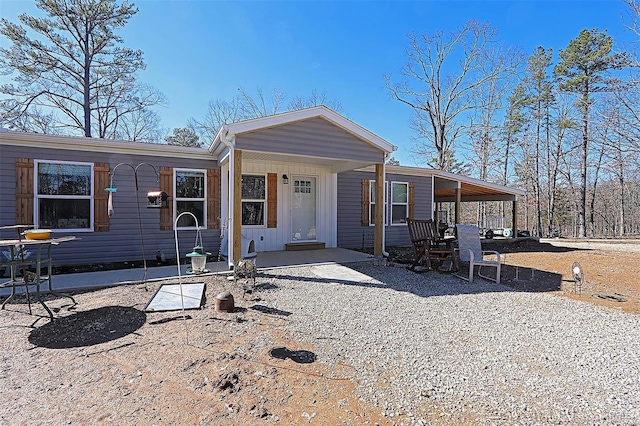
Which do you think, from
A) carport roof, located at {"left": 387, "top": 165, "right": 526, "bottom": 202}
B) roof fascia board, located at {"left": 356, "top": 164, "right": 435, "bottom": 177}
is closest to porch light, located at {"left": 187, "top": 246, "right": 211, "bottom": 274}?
roof fascia board, located at {"left": 356, "top": 164, "right": 435, "bottom": 177}

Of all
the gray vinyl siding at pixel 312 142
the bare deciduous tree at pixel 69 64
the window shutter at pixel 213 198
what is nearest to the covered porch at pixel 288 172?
the gray vinyl siding at pixel 312 142

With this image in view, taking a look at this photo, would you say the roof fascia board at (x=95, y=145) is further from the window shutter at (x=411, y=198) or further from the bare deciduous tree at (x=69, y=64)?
the bare deciduous tree at (x=69, y=64)

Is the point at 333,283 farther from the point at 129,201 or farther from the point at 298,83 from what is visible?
the point at 298,83

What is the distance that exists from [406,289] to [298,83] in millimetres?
16184

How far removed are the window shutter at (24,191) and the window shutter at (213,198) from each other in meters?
3.24

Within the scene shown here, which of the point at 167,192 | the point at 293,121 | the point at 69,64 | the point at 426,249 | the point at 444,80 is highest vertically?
the point at 444,80

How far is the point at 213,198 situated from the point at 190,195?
517 mm

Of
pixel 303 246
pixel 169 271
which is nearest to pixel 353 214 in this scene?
pixel 303 246

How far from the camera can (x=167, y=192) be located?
6.73 metres

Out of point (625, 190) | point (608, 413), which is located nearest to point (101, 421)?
point (608, 413)

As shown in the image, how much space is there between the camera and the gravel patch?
2.00 meters

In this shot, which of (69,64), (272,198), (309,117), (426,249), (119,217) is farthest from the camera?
(69,64)

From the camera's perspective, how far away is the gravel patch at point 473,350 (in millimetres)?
2002

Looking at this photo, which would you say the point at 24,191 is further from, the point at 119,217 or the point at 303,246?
the point at 303,246
